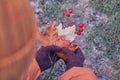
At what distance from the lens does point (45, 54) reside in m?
1.14

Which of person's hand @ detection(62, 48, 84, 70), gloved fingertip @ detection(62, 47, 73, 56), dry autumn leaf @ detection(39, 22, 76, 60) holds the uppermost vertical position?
dry autumn leaf @ detection(39, 22, 76, 60)

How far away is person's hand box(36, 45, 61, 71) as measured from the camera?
3.71 feet

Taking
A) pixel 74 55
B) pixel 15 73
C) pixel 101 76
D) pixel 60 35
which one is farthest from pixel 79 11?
pixel 15 73

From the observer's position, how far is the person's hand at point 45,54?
1131 mm

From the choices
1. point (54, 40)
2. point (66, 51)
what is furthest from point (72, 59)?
point (54, 40)

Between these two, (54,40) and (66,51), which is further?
(54,40)

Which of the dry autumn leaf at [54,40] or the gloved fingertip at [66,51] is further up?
the dry autumn leaf at [54,40]

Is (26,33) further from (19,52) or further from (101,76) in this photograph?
(101,76)

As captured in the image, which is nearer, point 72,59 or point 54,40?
point 72,59

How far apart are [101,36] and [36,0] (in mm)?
536

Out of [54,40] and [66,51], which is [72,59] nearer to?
[66,51]

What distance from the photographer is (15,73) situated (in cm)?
55

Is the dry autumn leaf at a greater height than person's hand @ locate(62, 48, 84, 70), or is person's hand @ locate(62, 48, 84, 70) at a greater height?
the dry autumn leaf

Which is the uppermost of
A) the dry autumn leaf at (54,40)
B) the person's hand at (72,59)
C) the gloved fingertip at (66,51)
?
the dry autumn leaf at (54,40)
